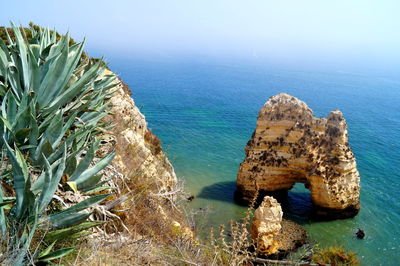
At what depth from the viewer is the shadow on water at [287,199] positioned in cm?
1597

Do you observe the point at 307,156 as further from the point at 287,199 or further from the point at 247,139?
the point at 247,139

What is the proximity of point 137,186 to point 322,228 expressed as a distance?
1248 cm

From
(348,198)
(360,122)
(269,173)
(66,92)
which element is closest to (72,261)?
(66,92)

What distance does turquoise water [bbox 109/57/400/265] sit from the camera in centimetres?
1502

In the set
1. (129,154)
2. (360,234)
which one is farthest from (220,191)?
(129,154)

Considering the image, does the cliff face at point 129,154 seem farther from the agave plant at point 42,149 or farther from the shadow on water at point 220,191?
the shadow on water at point 220,191

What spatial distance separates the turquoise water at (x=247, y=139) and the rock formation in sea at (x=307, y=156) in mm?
1343

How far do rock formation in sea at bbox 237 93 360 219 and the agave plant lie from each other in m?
11.8

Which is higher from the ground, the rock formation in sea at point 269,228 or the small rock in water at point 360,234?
the rock formation in sea at point 269,228

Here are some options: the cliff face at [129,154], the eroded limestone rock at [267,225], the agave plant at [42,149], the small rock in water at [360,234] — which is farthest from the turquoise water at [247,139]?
the agave plant at [42,149]

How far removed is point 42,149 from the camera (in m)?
3.31

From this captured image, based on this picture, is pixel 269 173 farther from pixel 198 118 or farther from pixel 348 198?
Answer: pixel 198 118

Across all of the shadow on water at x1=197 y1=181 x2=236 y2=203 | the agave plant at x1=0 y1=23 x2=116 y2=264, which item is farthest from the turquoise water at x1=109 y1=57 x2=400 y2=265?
the agave plant at x1=0 y1=23 x2=116 y2=264

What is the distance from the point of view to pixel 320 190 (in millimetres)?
15367
